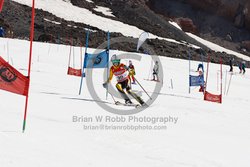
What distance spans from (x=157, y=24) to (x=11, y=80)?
5806 cm

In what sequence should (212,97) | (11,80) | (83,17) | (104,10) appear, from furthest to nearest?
(104,10) < (83,17) < (212,97) < (11,80)

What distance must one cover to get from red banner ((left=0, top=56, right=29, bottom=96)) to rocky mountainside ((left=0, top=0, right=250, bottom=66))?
93.4 ft

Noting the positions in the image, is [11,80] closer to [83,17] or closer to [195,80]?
[195,80]

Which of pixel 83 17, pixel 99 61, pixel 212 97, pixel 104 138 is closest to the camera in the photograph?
pixel 104 138

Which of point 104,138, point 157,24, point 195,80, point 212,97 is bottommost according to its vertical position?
point 104,138

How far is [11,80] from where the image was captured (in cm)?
609

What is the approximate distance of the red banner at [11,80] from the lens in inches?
235

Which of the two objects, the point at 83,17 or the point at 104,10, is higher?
the point at 104,10

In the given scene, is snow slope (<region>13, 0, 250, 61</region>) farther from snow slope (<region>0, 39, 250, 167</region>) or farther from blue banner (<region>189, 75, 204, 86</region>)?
snow slope (<region>0, 39, 250, 167</region>)

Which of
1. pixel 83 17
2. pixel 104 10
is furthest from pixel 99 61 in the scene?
pixel 104 10

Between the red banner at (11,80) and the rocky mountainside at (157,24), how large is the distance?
2846 cm

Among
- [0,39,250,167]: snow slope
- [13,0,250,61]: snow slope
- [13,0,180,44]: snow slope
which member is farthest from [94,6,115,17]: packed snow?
[0,39,250,167]: snow slope

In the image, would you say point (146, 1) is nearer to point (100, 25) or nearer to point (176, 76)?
point (100, 25)

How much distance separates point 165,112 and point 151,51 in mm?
34020
